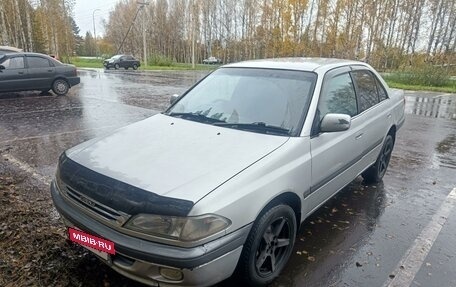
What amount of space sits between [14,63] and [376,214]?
1177 centimetres

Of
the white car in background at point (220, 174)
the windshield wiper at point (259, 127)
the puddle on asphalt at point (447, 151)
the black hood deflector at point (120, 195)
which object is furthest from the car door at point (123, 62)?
the black hood deflector at point (120, 195)

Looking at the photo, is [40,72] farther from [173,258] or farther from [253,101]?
[173,258]

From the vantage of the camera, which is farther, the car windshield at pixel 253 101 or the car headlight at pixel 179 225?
the car windshield at pixel 253 101

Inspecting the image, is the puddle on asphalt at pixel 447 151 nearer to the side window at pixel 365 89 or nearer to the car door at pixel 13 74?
the side window at pixel 365 89

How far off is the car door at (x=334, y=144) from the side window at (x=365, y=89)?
16 cm

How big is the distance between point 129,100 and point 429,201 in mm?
10001

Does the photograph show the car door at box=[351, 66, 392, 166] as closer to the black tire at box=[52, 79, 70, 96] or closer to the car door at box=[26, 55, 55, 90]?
the car door at box=[26, 55, 55, 90]

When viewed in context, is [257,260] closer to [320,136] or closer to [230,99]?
[320,136]

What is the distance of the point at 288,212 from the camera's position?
2688 mm

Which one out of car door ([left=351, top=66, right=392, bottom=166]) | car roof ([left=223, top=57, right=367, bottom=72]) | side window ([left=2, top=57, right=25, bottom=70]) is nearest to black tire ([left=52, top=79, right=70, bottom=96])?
side window ([left=2, top=57, right=25, bottom=70])

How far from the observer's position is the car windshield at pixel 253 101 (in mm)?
3012

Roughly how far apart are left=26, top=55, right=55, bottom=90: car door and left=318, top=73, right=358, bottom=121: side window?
36.4 feet

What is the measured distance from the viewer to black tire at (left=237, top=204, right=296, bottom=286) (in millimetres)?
2352

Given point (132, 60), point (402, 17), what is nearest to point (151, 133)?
point (132, 60)
